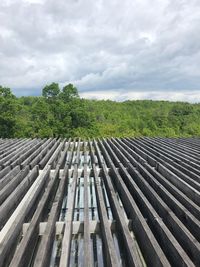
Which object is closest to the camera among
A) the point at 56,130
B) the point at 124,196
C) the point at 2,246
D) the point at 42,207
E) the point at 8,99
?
the point at 2,246

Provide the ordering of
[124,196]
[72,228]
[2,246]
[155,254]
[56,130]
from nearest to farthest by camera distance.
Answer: [155,254], [2,246], [72,228], [124,196], [56,130]

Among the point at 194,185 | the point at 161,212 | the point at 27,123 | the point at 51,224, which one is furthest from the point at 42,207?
the point at 27,123

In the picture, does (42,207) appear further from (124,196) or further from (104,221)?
(124,196)

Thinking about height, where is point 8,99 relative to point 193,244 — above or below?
above

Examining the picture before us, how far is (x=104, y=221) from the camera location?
2.37m

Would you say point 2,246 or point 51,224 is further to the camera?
point 51,224

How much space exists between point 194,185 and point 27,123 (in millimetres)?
20382

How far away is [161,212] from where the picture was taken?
2.55 meters

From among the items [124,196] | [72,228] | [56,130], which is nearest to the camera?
[72,228]

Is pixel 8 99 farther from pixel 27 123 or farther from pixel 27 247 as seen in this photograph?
pixel 27 247

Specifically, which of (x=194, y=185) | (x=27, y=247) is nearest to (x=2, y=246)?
(x=27, y=247)

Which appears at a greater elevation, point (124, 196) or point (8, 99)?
point (8, 99)

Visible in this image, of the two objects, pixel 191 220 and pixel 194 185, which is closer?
pixel 191 220

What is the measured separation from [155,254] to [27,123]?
70.6 feet
